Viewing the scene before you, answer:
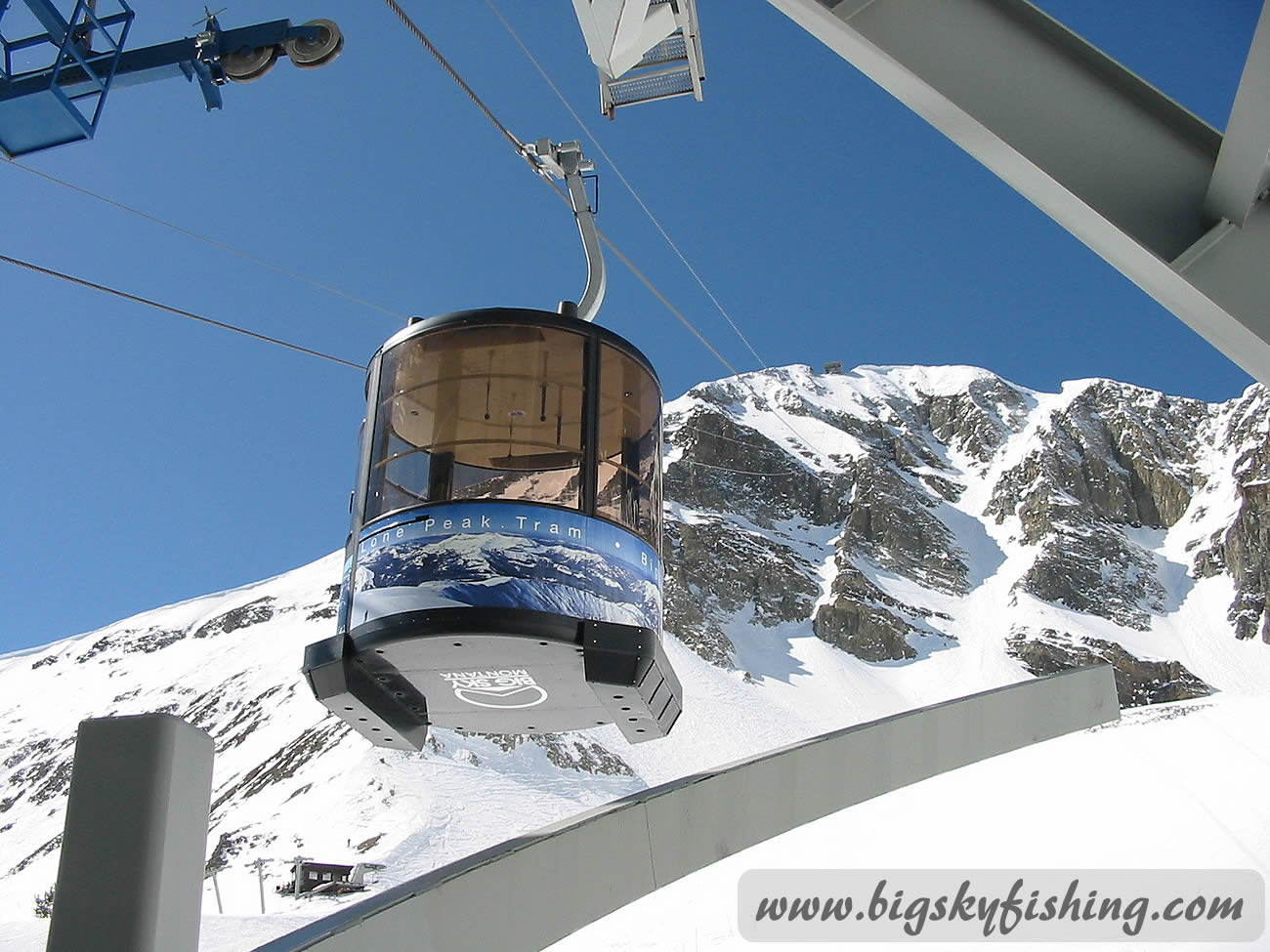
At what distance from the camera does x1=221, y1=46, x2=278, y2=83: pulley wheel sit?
9172 mm

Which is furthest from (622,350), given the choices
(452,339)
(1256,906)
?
(1256,906)

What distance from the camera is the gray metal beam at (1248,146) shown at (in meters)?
1.89

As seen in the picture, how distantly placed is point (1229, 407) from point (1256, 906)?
419ft

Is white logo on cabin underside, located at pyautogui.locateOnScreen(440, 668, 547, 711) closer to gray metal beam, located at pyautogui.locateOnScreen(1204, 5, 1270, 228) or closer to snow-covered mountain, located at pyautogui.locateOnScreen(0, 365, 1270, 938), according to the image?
gray metal beam, located at pyautogui.locateOnScreen(1204, 5, 1270, 228)

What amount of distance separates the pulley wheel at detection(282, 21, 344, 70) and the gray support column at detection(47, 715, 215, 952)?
7311 millimetres

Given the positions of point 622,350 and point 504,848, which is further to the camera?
point 622,350

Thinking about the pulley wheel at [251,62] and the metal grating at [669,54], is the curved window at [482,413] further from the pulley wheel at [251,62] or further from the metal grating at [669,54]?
the pulley wheel at [251,62]

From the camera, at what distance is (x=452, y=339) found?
201 inches

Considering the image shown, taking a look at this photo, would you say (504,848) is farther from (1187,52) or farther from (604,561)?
(1187,52)

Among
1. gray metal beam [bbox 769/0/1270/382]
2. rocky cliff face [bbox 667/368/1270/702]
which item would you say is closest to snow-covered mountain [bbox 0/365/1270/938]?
rocky cliff face [bbox 667/368/1270/702]

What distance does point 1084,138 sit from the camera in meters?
2.35

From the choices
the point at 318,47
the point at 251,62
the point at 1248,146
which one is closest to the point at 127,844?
the point at 1248,146

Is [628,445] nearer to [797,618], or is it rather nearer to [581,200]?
[581,200]

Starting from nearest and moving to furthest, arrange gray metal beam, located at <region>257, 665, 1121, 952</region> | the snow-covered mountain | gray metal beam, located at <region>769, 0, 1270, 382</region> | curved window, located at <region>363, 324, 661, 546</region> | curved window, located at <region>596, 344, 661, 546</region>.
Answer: gray metal beam, located at <region>769, 0, 1270, 382</region>, gray metal beam, located at <region>257, 665, 1121, 952</region>, curved window, located at <region>363, 324, 661, 546</region>, curved window, located at <region>596, 344, 661, 546</region>, the snow-covered mountain
